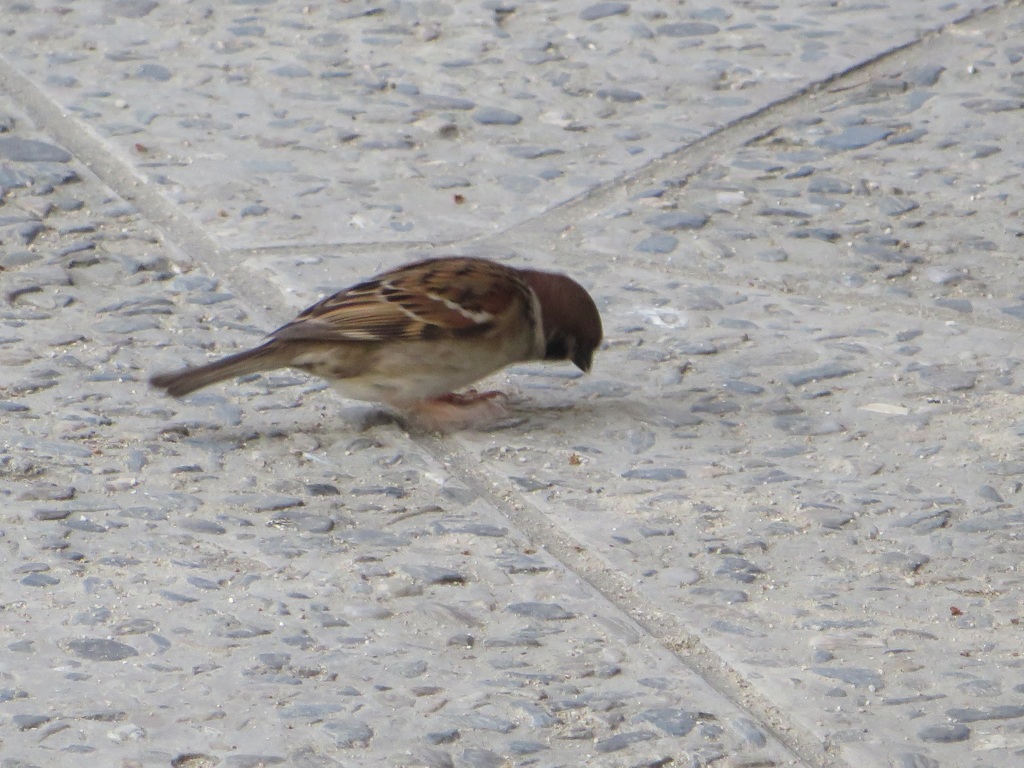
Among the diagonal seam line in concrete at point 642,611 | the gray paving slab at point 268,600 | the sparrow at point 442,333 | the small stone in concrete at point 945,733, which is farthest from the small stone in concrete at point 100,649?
the small stone in concrete at point 945,733

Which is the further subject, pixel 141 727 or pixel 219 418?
pixel 219 418

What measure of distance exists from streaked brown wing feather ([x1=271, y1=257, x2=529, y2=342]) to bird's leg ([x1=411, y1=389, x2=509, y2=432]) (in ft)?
0.54

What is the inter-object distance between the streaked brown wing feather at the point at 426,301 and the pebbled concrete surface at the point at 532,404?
0.74ft

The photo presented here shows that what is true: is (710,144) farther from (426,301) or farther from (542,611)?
(542,611)

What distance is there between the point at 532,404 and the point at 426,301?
37cm

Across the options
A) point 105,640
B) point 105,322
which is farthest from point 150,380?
point 105,640

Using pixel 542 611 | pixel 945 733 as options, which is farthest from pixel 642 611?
pixel 945 733

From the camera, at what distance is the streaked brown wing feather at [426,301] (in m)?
4.00

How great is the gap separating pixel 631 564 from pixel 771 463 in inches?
23.2

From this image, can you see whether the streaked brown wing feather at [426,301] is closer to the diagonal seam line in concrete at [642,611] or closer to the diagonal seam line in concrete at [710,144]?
the diagonal seam line in concrete at [642,611]

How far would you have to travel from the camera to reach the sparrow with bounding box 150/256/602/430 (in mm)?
3965

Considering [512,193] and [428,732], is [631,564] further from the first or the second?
[512,193]

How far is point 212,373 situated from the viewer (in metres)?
3.79

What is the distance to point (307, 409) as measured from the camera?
13.1 ft
